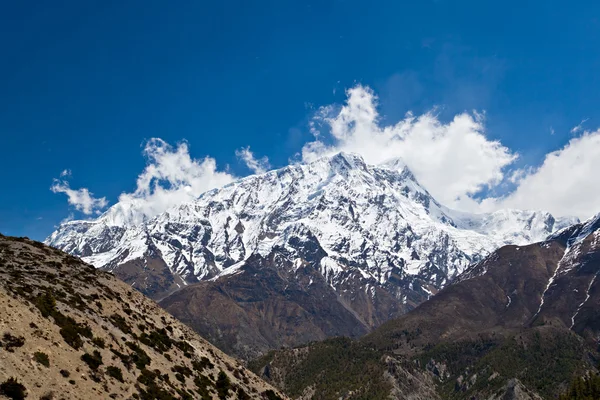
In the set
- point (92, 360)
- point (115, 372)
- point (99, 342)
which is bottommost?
point (115, 372)

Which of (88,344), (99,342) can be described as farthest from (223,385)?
(88,344)

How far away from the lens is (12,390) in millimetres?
42000

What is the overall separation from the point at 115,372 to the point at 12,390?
55.3 feet

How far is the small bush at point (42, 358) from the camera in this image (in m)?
49.1

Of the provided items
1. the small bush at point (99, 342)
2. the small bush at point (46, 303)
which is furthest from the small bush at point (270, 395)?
the small bush at point (46, 303)

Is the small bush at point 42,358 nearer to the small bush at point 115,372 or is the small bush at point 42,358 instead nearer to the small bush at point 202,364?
the small bush at point 115,372

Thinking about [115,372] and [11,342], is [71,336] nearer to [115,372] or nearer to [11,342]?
[115,372]

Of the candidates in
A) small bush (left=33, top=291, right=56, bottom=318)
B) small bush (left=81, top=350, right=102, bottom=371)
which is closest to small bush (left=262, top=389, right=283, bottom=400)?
small bush (left=33, top=291, right=56, bottom=318)

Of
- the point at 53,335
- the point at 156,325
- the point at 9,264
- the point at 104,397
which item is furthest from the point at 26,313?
the point at 156,325

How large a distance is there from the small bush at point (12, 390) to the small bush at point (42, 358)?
5977 millimetres

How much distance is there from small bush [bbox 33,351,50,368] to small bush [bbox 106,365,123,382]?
27.9 feet

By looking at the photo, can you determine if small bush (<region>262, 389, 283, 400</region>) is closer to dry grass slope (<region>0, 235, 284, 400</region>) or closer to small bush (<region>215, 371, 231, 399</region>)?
dry grass slope (<region>0, 235, 284, 400</region>)

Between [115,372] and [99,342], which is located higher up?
[99,342]

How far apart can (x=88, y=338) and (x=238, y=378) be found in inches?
1662
